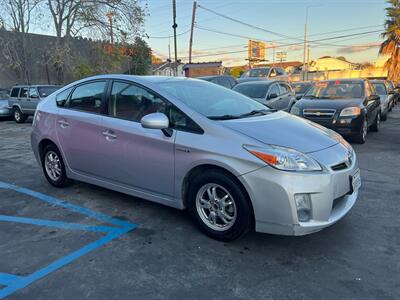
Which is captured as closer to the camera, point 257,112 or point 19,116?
point 257,112

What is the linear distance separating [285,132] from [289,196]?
0.76 meters

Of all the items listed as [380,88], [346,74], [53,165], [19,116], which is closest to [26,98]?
[19,116]

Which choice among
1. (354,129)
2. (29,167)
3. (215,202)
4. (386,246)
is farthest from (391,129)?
(29,167)

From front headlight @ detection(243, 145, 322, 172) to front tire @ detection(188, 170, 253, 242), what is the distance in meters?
0.35

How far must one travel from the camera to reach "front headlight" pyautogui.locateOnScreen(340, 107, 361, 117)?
25.5 ft

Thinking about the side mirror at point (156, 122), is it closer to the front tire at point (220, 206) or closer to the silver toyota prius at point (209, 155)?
the silver toyota prius at point (209, 155)

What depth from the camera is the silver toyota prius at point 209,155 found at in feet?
9.45

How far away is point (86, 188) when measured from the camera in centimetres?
503

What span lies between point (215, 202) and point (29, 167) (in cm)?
472

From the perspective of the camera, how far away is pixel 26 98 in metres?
15.4

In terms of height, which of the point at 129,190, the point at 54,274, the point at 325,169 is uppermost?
the point at 325,169

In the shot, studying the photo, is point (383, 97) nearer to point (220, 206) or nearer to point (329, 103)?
point (329, 103)

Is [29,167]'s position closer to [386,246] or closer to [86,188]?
[86,188]

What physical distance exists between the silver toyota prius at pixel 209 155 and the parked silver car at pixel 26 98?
12065mm
